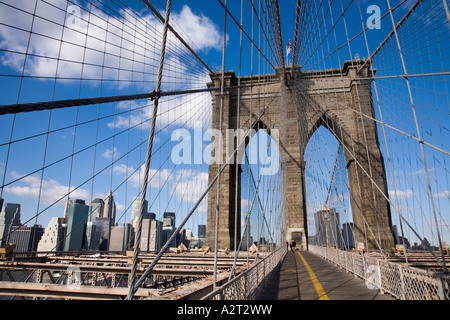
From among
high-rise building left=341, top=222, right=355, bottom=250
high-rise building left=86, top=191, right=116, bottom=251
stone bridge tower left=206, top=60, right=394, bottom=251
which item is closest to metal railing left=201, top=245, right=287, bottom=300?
high-rise building left=86, top=191, right=116, bottom=251

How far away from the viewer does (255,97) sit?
24266 mm

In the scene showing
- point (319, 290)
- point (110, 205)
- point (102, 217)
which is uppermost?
point (110, 205)

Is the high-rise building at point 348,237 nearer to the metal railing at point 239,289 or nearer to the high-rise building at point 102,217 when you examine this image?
the metal railing at point 239,289

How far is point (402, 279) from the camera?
15.8 feet

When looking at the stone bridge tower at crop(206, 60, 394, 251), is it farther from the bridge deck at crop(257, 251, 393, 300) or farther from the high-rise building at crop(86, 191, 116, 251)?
the bridge deck at crop(257, 251, 393, 300)

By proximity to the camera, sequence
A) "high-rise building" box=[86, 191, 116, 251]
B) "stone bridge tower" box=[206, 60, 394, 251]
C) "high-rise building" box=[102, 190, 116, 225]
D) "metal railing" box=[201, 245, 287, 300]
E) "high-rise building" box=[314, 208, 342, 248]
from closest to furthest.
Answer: "metal railing" box=[201, 245, 287, 300]
"high-rise building" box=[86, 191, 116, 251]
"high-rise building" box=[102, 190, 116, 225]
"high-rise building" box=[314, 208, 342, 248]
"stone bridge tower" box=[206, 60, 394, 251]

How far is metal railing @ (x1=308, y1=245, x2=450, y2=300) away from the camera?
3599 mm

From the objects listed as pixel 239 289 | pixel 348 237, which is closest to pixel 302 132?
pixel 348 237

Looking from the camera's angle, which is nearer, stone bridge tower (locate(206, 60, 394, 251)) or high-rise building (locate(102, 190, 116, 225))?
high-rise building (locate(102, 190, 116, 225))

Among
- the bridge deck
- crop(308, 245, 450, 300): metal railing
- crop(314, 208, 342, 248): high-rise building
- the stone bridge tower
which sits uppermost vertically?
Result: the stone bridge tower

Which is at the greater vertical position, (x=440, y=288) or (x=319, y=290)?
(x=440, y=288)

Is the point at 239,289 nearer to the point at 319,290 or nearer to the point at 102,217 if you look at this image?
the point at 319,290

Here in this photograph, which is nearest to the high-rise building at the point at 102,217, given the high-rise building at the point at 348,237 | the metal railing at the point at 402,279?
the metal railing at the point at 402,279
